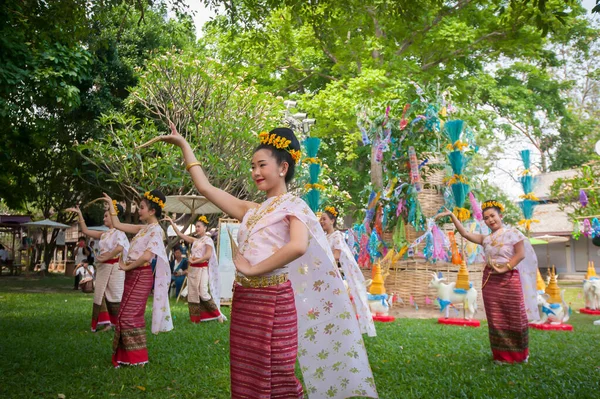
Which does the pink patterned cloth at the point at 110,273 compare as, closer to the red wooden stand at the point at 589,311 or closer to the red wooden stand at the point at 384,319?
the red wooden stand at the point at 384,319

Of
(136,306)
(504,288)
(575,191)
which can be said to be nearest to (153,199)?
(136,306)

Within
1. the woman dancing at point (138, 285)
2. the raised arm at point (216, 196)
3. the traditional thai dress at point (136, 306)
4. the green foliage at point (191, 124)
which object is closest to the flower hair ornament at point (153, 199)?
the woman dancing at point (138, 285)

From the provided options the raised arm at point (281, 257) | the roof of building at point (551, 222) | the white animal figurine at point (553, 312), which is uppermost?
the roof of building at point (551, 222)

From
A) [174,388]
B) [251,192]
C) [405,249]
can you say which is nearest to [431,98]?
[405,249]

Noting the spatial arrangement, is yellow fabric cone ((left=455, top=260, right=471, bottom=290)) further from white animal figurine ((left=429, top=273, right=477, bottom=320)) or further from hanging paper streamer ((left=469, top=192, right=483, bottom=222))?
hanging paper streamer ((left=469, top=192, right=483, bottom=222))

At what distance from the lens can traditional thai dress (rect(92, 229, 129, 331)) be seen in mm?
7227

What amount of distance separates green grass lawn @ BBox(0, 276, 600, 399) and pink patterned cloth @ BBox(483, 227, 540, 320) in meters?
0.63

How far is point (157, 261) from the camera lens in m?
5.91

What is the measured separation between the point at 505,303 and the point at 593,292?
669 cm

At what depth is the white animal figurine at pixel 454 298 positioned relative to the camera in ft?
30.3

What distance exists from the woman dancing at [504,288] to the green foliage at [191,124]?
7560 mm

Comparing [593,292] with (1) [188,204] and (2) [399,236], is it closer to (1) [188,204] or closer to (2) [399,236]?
(2) [399,236]

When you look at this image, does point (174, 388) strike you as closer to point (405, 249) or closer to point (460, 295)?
point (460, 295)

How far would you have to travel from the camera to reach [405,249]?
1079cm
